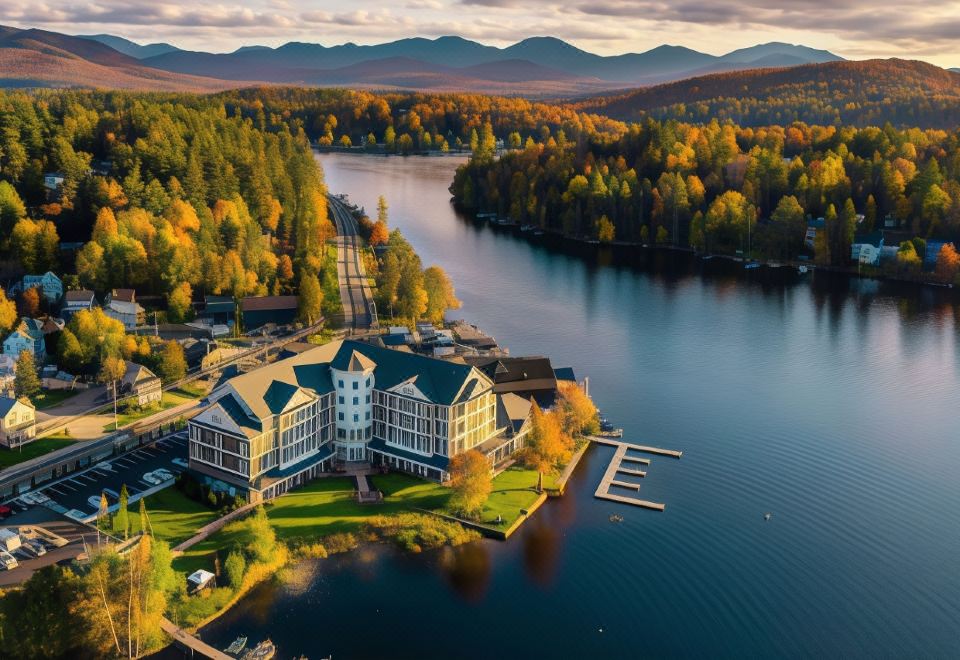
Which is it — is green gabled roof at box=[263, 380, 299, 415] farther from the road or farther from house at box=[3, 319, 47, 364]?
the road

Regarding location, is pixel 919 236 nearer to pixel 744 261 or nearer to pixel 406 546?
pixel 744 261

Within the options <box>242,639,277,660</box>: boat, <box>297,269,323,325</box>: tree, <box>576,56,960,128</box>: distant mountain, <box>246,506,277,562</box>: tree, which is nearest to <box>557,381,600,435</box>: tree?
<box>246,506,277,562</box>: tree

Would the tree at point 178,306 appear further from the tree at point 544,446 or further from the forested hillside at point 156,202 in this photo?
the tree at point 544,446

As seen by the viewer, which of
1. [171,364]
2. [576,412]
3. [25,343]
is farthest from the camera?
[25,343]

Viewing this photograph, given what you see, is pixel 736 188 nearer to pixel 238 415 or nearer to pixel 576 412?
pixel 576 412

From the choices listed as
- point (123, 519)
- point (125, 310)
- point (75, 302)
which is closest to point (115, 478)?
point (123, 519)

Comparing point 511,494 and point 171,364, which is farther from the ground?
point 171,364
